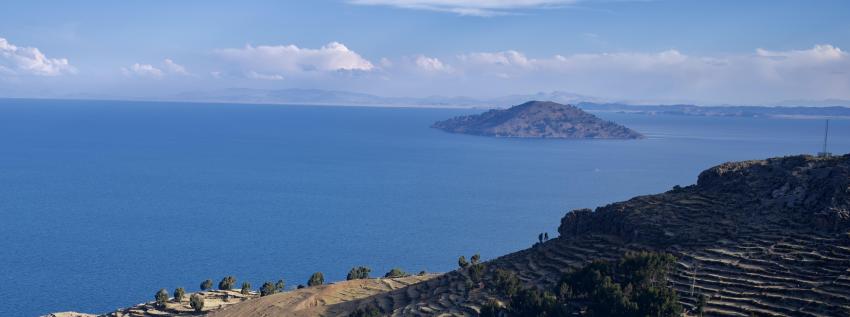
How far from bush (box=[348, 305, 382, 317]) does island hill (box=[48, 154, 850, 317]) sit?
174 mm

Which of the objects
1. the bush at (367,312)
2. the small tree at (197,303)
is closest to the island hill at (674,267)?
the bush at (367,312)

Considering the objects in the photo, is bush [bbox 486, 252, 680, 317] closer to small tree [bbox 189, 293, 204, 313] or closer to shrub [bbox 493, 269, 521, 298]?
shrub [bbox 493, 269, 521, 298]

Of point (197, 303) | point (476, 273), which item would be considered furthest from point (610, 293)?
point (197, 303)

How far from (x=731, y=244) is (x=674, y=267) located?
12.6ft

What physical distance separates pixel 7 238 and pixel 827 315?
302ft

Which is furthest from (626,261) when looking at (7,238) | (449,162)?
(449,162)

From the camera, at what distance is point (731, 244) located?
36.9 metres

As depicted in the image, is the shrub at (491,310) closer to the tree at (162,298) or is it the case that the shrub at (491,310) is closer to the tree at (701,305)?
the tree at (701,305)

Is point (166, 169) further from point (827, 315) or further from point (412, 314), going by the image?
point (827, 315)

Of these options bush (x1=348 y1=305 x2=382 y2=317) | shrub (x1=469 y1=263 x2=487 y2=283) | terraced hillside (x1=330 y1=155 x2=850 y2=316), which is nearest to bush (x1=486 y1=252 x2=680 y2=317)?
terraced hillside (x1=330 y1=155 x2=850 y2=316)

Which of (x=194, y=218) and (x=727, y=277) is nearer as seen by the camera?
(x=727, y=277)

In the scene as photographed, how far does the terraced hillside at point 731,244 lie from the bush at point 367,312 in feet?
2.87

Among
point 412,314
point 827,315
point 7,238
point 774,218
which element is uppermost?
point 774,218

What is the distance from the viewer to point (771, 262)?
1373 inches
